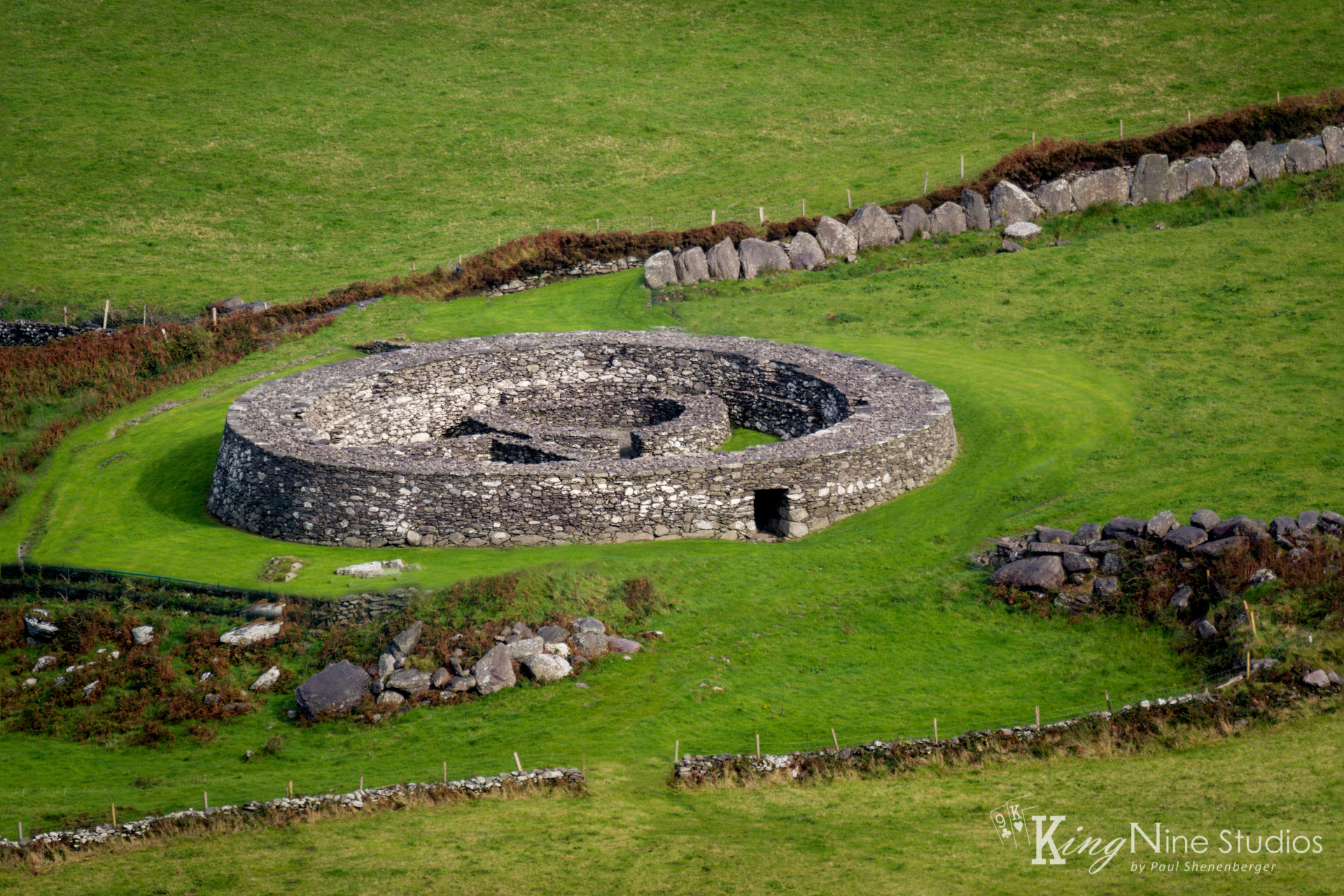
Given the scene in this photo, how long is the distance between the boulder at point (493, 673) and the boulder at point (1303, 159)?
4883cm

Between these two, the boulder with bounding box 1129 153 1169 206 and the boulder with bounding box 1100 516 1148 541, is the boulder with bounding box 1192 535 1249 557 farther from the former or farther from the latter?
the boulder with bounding box 1129 153 1169 206

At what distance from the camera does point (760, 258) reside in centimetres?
5931

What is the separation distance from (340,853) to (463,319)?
3728 cm

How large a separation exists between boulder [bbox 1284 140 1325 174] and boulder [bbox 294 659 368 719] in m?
51.3

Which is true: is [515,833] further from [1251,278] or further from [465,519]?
[1251,278]

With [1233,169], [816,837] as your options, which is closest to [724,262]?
[1233,169]

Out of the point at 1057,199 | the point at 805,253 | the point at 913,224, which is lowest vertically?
the point at 805,253

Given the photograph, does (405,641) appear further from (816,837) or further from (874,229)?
(874,229)

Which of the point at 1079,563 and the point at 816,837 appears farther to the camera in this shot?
the point at 1079,563

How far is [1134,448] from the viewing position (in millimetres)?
37969

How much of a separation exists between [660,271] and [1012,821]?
41.1m

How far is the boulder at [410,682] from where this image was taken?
91.1ft

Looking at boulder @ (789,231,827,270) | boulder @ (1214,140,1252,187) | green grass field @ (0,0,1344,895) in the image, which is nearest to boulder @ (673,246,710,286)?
green grass field @ (0,0,1344,895)

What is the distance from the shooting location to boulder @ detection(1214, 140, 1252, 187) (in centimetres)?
5997
